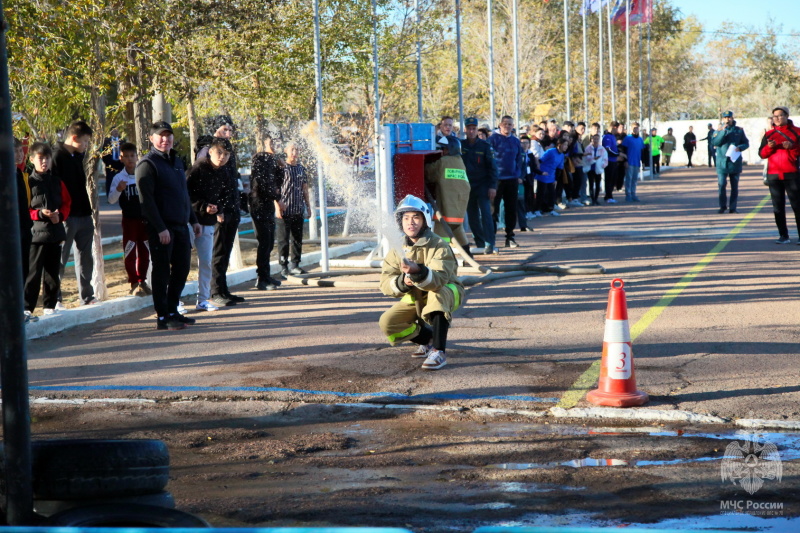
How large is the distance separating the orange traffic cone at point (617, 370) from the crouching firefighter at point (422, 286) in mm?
1476

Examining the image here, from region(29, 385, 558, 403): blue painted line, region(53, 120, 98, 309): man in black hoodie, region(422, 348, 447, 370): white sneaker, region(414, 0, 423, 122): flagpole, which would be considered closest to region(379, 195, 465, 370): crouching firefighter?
region(422, 348, 447, 370): white sneaker

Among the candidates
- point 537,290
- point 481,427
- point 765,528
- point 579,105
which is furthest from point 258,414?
point 579,105

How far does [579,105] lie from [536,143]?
2876 centimetres

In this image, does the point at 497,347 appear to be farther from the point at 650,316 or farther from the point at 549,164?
the point at 549,164

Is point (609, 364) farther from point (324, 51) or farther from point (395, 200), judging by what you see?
point (324, 51)

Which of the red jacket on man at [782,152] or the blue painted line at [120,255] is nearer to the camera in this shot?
the red jacket on man at [782,152]

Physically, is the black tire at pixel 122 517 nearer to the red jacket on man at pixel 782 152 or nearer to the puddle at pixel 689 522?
the puddle at pixel 689 522

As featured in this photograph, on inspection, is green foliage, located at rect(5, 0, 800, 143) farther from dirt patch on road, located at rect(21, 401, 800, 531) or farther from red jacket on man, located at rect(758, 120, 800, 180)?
red jacket on man, located at rect(758, 120, 800, 180)

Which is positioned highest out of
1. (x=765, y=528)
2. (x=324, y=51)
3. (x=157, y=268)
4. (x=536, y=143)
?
(x=324, y=51)

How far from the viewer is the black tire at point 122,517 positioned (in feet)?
11.0

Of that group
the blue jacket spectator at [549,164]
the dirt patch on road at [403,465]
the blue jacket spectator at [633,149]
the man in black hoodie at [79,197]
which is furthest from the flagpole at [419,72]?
the dirt patch on road at [403,465]

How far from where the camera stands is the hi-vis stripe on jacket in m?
14.2

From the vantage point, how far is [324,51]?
18.0 metres

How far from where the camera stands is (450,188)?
14.2 metres
